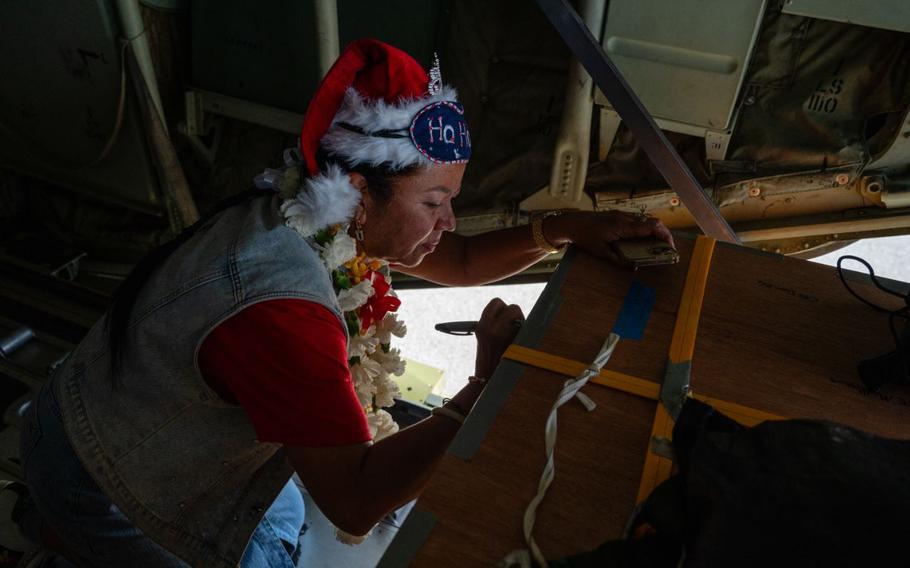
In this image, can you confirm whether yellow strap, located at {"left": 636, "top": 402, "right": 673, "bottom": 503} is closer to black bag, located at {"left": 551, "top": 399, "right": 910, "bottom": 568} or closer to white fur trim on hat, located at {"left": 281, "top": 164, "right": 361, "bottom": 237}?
black bag, located at {"left": 551, "top": 399, "right": 910, "bottom": 568}

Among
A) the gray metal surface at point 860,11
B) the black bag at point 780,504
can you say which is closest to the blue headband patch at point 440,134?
the black bag at point 780,504

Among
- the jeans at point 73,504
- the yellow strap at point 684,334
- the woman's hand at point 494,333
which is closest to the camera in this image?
the yellow strap at point 684,334

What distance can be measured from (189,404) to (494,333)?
0.56m

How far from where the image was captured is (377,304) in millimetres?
1550

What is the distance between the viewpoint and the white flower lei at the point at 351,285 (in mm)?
1299

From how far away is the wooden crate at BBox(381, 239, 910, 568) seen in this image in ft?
2.69

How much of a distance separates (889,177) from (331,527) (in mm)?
1823

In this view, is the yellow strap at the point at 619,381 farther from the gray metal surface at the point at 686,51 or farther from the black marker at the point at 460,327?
the gray metal surface at the point at 686,51

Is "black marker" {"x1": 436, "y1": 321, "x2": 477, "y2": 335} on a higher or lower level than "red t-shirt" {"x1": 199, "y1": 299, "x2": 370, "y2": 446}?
lower

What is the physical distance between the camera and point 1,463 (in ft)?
7.98

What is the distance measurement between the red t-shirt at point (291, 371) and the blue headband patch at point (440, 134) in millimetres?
345

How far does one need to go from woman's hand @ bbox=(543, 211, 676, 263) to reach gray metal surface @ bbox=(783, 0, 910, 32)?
3.10 ft

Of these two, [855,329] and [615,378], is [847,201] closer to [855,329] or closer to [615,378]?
[855,329]

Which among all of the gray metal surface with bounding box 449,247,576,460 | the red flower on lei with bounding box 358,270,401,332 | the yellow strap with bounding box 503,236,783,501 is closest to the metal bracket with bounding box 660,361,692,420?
the yellow strap with bounding box 503,236,783,501
